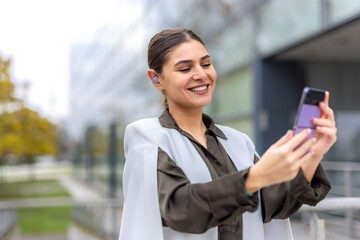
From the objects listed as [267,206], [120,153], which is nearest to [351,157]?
[267,206]

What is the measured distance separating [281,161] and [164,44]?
2.02 feet

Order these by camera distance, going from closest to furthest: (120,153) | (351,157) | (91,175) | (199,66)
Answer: (199,66)
(351,157)
(120,153)
(91,175)

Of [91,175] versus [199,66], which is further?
[91,175]

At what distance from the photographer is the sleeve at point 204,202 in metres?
1.18

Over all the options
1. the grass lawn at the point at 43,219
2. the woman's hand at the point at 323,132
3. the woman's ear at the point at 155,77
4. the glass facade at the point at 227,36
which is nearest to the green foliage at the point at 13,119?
the grass lawn at the point at 43,219

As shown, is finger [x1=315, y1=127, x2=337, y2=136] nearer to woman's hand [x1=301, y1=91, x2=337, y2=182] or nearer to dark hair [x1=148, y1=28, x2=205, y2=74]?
woman's hand [x1=301, y1=91, x2=337, y2=182]

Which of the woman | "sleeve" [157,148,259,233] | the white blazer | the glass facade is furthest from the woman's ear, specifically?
"sleeve" [157,148,259,233]

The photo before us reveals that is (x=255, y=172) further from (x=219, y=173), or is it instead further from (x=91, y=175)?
(x=91, y=175)

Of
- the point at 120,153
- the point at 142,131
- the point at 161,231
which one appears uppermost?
the point at 142,131

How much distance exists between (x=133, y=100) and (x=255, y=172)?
16.7 metres

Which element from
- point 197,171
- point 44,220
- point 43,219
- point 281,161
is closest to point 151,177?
point 197,171

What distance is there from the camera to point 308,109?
1.22 m

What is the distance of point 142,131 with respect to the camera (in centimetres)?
149

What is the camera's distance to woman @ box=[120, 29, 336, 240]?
1.19 m
